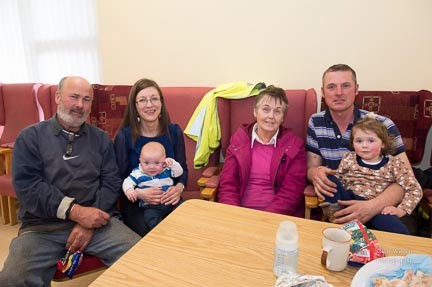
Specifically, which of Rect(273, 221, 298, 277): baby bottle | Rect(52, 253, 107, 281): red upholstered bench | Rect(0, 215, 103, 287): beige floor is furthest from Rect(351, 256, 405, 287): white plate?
Rect(0, 215, 103, 287): beige floor

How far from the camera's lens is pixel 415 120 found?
6.57 feet

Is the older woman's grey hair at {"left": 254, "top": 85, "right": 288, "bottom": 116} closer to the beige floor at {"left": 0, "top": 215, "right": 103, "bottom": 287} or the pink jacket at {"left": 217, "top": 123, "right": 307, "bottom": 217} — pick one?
the pink jacket at {"left": 217, "top": 123, "right": 307, "bottom": 217}

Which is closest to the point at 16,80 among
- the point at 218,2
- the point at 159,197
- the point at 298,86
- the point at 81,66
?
the point at 81,66

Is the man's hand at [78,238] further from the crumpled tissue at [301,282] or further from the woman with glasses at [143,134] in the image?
the crumpled tissue at [301,282]

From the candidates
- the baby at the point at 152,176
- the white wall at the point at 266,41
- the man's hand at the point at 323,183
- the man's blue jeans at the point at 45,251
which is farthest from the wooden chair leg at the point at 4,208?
the man's hand at the point at 323,183

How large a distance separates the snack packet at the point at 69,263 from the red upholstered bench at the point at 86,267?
27 mm

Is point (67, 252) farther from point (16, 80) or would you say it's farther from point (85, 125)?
point (16, 80)

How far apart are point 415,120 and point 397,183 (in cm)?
59

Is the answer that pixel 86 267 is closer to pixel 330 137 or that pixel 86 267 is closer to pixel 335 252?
pixel 335 252

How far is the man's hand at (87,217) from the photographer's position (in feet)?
5.00

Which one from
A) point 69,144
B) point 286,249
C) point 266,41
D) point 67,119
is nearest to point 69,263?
point 69,144

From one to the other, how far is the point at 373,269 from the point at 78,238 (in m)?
1.26

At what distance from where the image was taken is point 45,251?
142 centimetres

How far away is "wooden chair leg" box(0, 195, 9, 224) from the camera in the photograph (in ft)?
8.82
